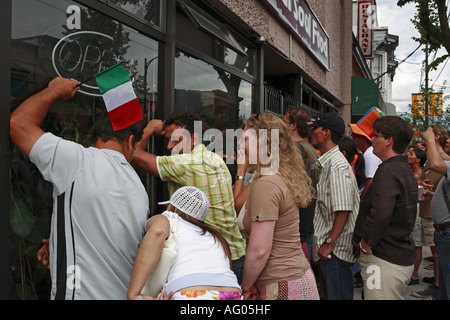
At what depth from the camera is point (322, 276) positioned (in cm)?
350

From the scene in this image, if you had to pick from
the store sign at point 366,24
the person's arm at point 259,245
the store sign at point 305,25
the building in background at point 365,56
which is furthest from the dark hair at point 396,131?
the store sign at point 366,24

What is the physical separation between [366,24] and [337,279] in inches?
852

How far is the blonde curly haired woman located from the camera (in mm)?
2385

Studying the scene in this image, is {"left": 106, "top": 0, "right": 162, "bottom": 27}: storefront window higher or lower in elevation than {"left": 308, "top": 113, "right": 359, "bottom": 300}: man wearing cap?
higher

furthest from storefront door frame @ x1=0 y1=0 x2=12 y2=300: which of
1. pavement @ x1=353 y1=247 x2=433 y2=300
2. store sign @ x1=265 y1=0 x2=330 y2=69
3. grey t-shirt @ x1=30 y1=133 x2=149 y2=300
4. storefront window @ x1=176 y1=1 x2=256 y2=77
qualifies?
store sign @ x1=265 y1=0 x2=330 y2=69

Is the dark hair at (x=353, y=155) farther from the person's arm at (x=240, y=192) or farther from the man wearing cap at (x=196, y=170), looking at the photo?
the man wearing cap at (x=196, y=170)

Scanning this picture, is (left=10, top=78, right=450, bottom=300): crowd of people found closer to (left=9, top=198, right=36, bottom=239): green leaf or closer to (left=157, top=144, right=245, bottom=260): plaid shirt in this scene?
(left=157, top=144, right=245, bottom=260): plaid shirt

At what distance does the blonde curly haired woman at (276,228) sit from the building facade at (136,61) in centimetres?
130

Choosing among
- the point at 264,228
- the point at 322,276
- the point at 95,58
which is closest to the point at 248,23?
the point at 95,58

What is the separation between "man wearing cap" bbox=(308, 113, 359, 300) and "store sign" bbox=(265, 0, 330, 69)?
383 centimetres

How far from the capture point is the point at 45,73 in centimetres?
272

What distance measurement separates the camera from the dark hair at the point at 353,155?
18.0 feet

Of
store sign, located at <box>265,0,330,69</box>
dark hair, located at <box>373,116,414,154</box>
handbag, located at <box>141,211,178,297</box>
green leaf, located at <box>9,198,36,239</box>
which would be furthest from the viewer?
store sign, located at <box>265,0,330,69</box>

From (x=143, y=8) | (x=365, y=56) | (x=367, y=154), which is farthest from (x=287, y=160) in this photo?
(x=365, y=56)
